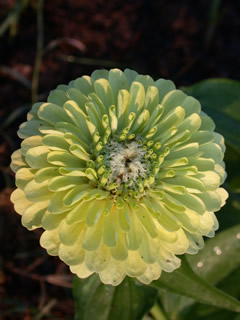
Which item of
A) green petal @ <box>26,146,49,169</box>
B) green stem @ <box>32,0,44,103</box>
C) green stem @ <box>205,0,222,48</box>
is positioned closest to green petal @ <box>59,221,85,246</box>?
green petal @ <box>26,146,49,169</box>

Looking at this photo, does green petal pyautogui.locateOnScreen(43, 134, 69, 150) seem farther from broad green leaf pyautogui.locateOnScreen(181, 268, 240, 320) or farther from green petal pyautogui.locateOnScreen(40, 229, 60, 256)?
broad green leaf pyautogui.locateOnScreen(181, 268, 240, 320)

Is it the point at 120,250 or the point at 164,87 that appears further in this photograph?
the point at 164,87

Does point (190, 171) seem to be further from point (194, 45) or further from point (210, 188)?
point (194, 45)

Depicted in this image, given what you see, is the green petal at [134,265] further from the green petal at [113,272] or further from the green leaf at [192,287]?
the green leaf at [192,287]

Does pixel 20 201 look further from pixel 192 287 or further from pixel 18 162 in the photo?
pixel 192 287

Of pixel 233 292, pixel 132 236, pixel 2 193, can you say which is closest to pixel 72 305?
pixel 2 193

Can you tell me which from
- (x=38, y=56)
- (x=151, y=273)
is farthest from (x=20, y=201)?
(x=38, y=56)
